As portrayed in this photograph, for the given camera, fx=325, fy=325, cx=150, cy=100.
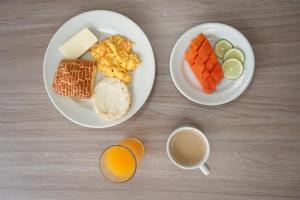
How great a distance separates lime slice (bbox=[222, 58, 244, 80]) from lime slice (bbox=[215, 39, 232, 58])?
5 cm

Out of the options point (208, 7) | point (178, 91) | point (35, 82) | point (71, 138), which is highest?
point (208, 7)

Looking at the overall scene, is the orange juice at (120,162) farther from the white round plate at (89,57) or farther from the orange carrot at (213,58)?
the orange carrot at (213,58)

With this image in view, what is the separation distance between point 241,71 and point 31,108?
0.89 meters

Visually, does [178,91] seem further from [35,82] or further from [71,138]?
[35,82]

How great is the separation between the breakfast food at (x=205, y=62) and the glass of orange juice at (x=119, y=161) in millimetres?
373

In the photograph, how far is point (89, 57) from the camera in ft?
4.58

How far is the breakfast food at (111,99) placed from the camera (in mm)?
1297

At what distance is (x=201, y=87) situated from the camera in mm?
1282

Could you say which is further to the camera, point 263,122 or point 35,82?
point 35,82

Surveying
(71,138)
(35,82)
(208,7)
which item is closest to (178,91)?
(208,7)

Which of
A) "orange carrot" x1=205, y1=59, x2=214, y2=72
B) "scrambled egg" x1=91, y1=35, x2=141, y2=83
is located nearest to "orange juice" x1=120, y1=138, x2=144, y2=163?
"scrambled egg" x1=91, y1=35, x2=141, y2=83

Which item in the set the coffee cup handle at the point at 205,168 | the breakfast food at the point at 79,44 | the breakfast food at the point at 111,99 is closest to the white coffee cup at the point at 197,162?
the coffee cup handle at the point at 205,168

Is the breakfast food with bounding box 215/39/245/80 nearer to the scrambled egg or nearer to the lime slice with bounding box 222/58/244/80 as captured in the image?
the lime slice with bounding box 222/58/244/80

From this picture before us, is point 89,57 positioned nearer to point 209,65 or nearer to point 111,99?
point 111,99
